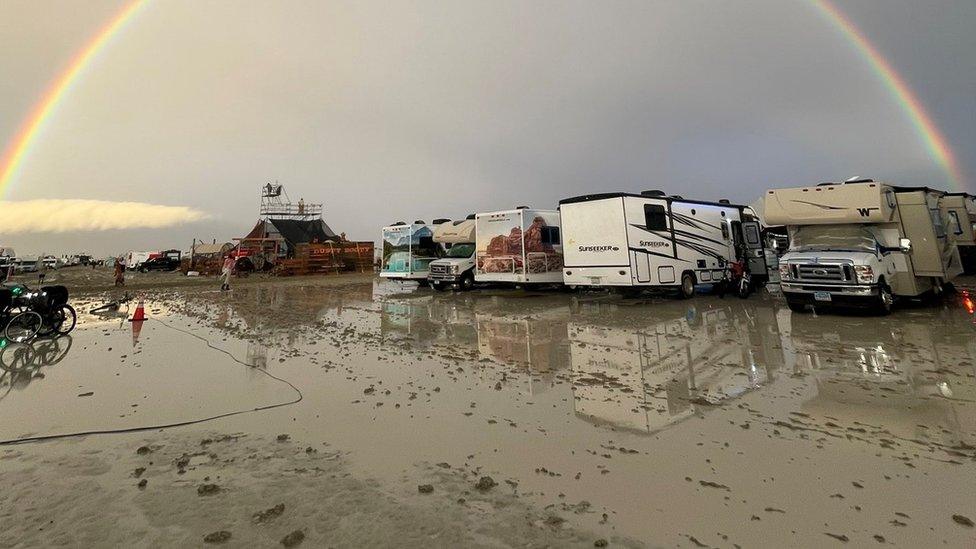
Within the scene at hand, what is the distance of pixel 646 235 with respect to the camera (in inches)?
500

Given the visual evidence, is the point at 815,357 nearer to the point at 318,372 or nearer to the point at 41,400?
the point at 318,372

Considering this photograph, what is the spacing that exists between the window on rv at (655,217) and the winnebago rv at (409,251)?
10.8 meters

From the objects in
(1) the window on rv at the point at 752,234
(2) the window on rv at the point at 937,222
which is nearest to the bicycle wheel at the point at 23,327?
(2) the window on rv at the point at 937,222

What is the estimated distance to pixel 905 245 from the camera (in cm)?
967

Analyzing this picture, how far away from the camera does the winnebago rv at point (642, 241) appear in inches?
492

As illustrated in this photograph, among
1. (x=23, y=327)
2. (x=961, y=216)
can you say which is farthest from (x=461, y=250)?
(x=961, y=216)

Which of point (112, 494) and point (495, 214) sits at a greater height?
point (495, 214)

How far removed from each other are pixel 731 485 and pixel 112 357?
9.37 meters

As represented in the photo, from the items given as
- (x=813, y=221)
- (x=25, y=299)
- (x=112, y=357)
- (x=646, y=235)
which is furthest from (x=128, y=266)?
(x=813, y=221)

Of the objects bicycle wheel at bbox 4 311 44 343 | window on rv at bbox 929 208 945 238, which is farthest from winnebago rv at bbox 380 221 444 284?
window on rv at bbox 929 208 945 238

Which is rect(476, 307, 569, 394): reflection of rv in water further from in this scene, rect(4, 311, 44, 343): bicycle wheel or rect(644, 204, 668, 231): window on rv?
rect(4, 311, 44, 343): bicycle wheel

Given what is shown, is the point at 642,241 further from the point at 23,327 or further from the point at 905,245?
the point at 23,327

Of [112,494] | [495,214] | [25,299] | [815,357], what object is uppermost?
[495,214]

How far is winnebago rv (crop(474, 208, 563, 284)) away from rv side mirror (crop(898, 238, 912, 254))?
9.39m
